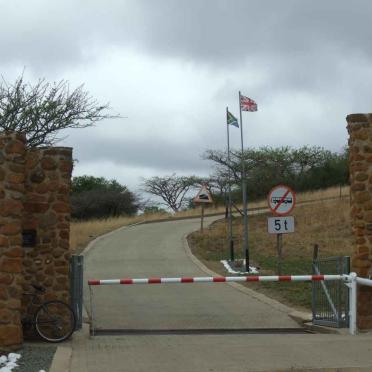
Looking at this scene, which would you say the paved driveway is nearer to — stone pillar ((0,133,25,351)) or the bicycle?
the bicycle

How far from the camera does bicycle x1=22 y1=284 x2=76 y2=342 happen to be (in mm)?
10133

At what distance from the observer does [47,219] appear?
415 inches

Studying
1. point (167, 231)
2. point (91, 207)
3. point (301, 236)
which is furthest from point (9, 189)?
point (91, 207)

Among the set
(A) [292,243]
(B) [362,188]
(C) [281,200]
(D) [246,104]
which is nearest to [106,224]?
(A) [292,243]

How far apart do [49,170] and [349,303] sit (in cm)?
560

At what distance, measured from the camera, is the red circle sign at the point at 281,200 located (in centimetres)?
1684

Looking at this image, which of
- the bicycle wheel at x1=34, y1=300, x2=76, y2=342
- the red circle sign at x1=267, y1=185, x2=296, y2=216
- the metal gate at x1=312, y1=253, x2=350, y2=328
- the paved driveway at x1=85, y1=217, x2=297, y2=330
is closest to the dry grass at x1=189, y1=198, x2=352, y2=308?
the paved driveway at x1=85, y1=217, x2=297, y2=330

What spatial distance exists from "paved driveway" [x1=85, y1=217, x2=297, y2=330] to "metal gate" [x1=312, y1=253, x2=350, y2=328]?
0.78 meters

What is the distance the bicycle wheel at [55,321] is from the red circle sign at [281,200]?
7784 mm

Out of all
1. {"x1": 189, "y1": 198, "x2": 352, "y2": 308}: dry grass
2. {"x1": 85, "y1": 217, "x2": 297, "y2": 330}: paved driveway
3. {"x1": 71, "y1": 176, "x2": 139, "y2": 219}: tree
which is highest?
{"x1": 71, "y1": 176, "x2": 139, "y2": 219}: tree

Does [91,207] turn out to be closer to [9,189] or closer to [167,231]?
[167,231]

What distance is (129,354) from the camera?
9.17m

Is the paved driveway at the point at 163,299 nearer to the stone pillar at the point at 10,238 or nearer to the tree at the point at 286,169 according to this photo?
the stone pillar at the point at 10,238

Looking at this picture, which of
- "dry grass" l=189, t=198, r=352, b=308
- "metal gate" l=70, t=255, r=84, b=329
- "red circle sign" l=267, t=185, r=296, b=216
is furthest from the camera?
"dry grass" l=189, t=198, r=352, b=308
